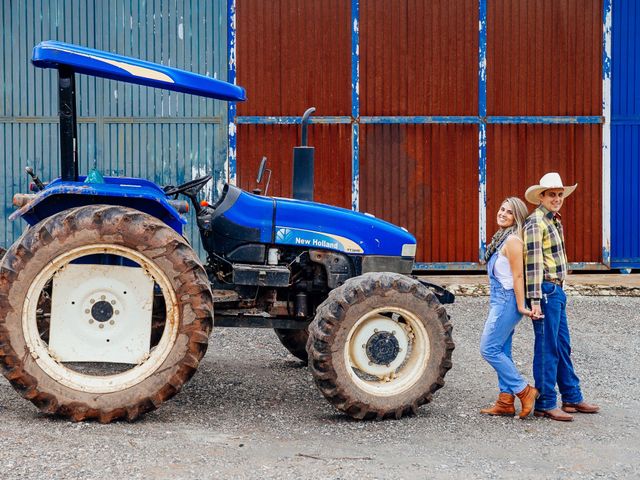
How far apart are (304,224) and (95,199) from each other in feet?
4.40

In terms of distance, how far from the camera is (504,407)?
618 cm

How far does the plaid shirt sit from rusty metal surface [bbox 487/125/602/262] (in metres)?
5.92

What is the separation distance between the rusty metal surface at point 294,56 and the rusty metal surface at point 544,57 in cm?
188

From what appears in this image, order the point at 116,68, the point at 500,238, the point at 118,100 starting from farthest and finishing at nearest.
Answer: the point at 118,100, the point at 500,238, the point at 116,68

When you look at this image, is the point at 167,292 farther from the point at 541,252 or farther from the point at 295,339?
the point at 541,252

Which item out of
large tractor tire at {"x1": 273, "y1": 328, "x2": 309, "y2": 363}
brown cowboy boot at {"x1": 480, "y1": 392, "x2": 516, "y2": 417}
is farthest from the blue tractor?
large tractor tire at {"x1": 273, "y1": 328, "x2": 309, "y2": 363}

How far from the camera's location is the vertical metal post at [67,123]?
5.89m

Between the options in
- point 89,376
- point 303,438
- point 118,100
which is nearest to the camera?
point 303,438

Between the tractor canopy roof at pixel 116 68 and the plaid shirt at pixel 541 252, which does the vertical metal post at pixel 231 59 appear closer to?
the tractor canopy roof at pixel 116 68

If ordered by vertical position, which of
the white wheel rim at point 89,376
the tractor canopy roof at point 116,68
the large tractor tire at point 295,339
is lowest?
the large tractor tire at point 295,339

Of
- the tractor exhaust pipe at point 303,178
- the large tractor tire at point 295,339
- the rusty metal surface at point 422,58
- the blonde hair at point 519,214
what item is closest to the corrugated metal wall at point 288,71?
the rusty metal surface at point 422,58

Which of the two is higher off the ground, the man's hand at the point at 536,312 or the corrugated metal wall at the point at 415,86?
the corrugated metal wall at the point at 415,86

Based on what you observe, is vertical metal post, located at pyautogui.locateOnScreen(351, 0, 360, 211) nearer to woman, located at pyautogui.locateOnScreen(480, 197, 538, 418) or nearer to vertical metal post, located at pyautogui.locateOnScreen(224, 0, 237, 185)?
vertical metal post, located at pyautogui.locateOnScreen(224, 0, 237, 185)

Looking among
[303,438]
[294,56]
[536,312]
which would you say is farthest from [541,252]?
[294,56]
